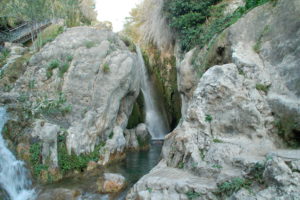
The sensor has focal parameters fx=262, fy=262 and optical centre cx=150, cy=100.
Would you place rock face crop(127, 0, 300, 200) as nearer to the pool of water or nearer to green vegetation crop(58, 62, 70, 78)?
the pool of water

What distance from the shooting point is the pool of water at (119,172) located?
8736mm

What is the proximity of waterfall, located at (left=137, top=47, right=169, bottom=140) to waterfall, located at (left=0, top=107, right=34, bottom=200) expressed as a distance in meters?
11.1

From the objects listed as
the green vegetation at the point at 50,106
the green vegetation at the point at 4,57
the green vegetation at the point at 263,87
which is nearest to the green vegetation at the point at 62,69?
the green vegetation at the point at 50,106

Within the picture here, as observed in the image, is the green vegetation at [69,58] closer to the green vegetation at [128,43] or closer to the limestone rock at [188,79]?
the green vegetation at [128,43]

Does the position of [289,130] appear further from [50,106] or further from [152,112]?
[152,112]

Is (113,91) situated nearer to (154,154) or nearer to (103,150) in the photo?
(103,150)

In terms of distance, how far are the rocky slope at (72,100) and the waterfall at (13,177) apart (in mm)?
416

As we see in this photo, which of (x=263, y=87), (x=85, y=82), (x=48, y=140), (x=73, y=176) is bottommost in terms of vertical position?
(x=73, y=176)

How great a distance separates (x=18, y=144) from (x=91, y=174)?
302 centimetres

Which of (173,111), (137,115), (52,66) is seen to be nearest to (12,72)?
(52,66)

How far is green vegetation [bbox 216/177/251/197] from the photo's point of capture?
16.3ft

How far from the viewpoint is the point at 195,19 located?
1405 centimetres

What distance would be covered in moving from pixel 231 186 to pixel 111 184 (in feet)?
16.5

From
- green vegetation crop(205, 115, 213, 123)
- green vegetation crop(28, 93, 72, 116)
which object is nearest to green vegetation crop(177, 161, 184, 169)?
green vegetation crop(205, 115, 213, 123)
